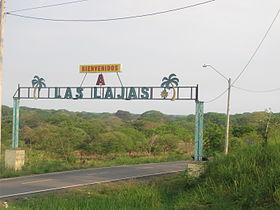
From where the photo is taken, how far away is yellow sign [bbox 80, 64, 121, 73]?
66.8ft

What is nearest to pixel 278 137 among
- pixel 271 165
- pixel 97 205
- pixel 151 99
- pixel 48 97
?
pixel 271 165

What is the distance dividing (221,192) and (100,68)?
39.1ft

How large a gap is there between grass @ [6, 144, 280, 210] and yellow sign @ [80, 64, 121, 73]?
28.9 ft

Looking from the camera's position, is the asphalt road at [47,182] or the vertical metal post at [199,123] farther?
the vertical metal post at [199,123]

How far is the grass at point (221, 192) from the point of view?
9984 millimetres

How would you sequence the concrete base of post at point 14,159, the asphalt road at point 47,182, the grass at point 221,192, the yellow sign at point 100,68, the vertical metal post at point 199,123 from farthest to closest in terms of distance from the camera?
1. the concrete base of post at point 14,159
2. the yellow sign at point 100,68
3. the vertical metal post at point 199,123
4. the asphalt road at point 47,182
5. the grass at point 221,192

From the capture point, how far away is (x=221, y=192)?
1086cm

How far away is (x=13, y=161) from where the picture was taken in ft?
68.0

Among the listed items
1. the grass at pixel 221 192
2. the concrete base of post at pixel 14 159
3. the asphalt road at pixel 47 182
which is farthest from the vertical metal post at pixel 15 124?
the grass at pixel 221 192

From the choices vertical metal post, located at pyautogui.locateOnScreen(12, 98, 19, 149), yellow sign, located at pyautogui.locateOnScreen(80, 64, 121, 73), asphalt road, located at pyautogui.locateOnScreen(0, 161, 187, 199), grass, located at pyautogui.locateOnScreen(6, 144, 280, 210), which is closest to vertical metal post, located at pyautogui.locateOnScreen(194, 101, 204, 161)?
asphalt road, located at pyautogui.locateOnScreen(0, 161, 187, 199)

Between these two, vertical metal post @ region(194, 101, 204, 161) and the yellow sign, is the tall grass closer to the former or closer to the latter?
vertical metal post @ region(194, 101, 204, 161)

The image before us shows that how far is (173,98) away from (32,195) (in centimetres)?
858

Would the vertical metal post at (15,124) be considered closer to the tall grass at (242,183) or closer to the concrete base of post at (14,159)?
the concrete base of post at (14,159)

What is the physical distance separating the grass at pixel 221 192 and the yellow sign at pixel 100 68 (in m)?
8.80
